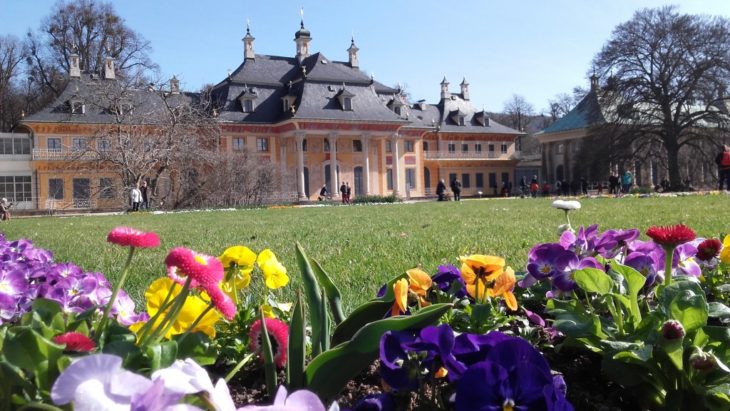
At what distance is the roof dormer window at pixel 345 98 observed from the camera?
152 feet

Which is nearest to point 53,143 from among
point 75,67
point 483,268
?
point 75,67

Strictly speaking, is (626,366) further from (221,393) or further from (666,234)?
(221,393)

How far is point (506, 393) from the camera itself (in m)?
0.97

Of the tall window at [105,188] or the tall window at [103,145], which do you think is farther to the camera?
the tall window at [103,145]

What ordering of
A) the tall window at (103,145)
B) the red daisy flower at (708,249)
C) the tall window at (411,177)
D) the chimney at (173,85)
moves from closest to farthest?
1. the red daisy flower at (708,249)
2. the tall window at (103,145)
3. the chimney at (173,85)
4. the tall window at (411,177)

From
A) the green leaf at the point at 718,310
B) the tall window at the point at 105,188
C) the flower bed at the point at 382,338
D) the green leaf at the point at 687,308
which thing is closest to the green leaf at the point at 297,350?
the flower bed at the point at 382,338

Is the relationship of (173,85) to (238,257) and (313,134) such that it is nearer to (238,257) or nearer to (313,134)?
(313,134)

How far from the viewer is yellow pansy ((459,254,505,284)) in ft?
5.94

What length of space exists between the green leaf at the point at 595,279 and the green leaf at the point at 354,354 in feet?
1.94

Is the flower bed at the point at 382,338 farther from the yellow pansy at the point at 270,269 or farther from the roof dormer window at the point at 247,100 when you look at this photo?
the roof dormer window at the point at 247,100

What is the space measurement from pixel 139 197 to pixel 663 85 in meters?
32.2

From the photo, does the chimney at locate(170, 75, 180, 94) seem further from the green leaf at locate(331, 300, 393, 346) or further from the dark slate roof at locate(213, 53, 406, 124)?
the green leaf at locate(331, 300, 393, 346)

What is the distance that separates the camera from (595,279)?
1.63m

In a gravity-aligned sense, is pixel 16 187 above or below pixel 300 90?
below
